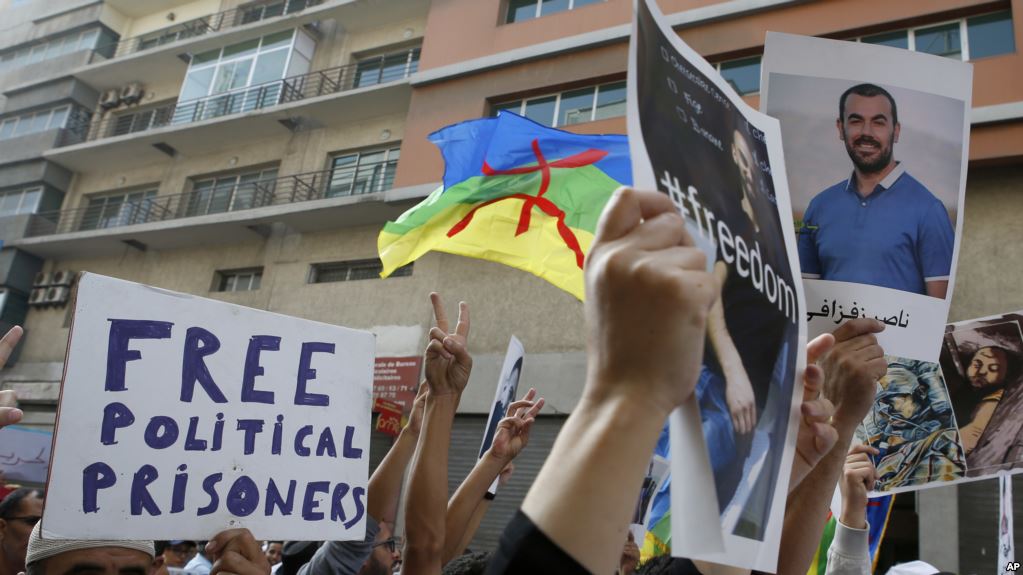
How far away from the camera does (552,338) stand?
13.1 metres

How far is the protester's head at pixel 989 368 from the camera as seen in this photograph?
3.54 metres

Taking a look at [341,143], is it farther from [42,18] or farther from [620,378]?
[620,378]

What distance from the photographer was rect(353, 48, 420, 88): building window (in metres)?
17.8

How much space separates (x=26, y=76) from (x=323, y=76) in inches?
492

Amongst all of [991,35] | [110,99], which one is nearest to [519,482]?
[991,35]

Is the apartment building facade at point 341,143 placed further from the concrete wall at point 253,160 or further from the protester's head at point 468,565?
the protester's head at point 468,565

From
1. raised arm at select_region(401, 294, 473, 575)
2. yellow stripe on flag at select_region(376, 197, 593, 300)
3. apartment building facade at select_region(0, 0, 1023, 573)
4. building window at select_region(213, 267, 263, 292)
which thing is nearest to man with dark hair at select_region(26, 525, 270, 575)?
raised arm at select_region(401, 294, 473, 575)

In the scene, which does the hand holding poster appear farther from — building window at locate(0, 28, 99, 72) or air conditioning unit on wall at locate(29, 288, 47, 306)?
building window at locate(0, 28, 99, 72)

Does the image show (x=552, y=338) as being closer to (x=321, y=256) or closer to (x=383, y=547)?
(x=321, y=256)

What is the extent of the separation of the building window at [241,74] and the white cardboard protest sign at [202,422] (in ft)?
57.3

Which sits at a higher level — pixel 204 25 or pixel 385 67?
pixel 204 25

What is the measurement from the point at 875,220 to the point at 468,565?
5.27 feet

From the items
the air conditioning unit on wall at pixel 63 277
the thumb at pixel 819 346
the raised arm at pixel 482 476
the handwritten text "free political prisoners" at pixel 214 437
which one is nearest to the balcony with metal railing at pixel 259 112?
the air conditioning unit on wall at pixel 63 277

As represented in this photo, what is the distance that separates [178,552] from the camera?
7668mm
